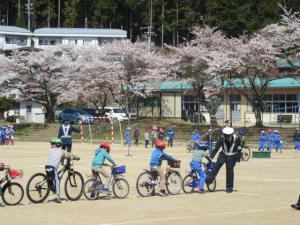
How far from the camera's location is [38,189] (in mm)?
14312

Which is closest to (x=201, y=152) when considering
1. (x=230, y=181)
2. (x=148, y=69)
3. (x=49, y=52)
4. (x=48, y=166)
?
(x=230, y=181)

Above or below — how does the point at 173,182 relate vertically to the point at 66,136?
below

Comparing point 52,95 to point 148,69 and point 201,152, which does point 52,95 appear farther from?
point 201,152

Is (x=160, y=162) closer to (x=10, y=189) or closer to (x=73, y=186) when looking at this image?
(x=73, y=186)

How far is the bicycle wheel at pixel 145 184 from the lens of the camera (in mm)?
15805

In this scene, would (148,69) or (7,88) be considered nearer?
(148,69)

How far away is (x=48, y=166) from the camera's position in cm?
1430

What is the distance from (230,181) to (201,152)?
1135 millimetres

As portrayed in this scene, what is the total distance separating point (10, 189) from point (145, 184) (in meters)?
3.54

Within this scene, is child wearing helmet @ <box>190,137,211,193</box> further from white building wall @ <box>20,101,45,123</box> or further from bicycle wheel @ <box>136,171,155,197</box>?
white building wall @ <box>20,101,45,123</box>

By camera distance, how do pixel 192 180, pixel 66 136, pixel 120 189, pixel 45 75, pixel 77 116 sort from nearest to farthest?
pixel 120 189 → pixel 192 180 → pixel 66 136 → pixel 77 116 → pixel 45 75

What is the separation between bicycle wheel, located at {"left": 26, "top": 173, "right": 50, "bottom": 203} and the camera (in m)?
14.2

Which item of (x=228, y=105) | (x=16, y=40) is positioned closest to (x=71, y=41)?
(x=16, y=40)

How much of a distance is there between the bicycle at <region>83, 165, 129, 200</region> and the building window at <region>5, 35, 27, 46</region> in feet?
264
